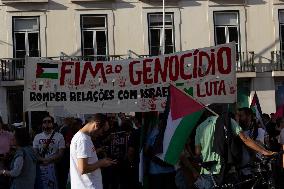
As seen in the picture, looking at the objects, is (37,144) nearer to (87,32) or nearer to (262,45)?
(87,32)

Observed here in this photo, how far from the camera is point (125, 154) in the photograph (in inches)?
368

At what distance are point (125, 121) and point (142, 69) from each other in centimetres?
143

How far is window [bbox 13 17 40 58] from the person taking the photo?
2195 cm

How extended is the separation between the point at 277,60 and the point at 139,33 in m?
5.31

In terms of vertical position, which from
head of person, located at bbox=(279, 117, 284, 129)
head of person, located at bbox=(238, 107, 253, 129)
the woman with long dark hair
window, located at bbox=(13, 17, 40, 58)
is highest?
window, located at bbox=(13, 17, 40, 58)

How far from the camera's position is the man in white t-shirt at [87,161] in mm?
6191

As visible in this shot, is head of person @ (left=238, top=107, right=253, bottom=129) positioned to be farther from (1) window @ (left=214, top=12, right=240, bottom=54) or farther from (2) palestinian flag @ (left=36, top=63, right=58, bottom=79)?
(1) window @ (left=214, top=12, right=240, bottom=54)

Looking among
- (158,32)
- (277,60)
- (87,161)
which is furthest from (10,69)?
(87,161)

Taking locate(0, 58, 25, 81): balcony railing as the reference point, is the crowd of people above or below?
below

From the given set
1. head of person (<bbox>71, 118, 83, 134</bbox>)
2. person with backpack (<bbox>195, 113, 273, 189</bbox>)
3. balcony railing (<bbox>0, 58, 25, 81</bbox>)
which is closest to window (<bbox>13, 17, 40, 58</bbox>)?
balcony railing (<bbox>0, 58, 25, 81</bbox>)

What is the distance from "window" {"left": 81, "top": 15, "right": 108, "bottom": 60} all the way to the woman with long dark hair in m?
14.5

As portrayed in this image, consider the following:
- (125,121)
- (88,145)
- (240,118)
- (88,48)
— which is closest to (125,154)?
(125,121)

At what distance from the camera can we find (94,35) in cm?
2227

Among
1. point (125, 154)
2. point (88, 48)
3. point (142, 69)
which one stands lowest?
point (125, 154)
